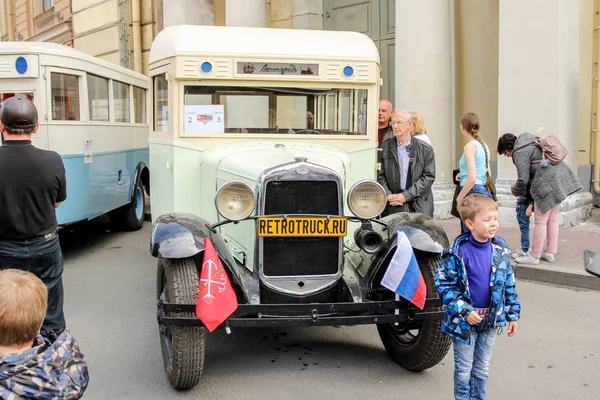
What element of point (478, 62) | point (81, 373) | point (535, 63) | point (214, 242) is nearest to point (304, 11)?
point (478, 62)

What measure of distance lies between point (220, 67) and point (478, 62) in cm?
682

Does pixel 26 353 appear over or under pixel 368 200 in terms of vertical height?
under

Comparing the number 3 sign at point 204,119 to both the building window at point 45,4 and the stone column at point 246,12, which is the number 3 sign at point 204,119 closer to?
the stone column at point 246,12

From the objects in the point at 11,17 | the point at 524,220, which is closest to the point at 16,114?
the point at 524,220

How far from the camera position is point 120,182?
29.6ft

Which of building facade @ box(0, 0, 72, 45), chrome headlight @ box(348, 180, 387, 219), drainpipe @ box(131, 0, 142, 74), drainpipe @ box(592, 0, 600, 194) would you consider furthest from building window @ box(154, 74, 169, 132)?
building facade @ box(0, 0, 72, 45)

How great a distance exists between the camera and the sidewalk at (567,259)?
6328mm

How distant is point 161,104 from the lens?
18.0 feet

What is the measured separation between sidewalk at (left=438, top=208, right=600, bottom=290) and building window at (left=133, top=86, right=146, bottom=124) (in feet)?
16.6

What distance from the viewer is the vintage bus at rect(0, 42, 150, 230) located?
6.88 meters

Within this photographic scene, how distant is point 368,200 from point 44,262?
2035 mm

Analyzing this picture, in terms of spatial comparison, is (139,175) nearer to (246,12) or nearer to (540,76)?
(246,12)

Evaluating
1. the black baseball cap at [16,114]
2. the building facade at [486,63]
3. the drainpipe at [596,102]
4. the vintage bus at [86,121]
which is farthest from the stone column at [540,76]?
the black baseball cap at [16,114]

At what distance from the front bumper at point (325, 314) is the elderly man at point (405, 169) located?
1571 millimetres
